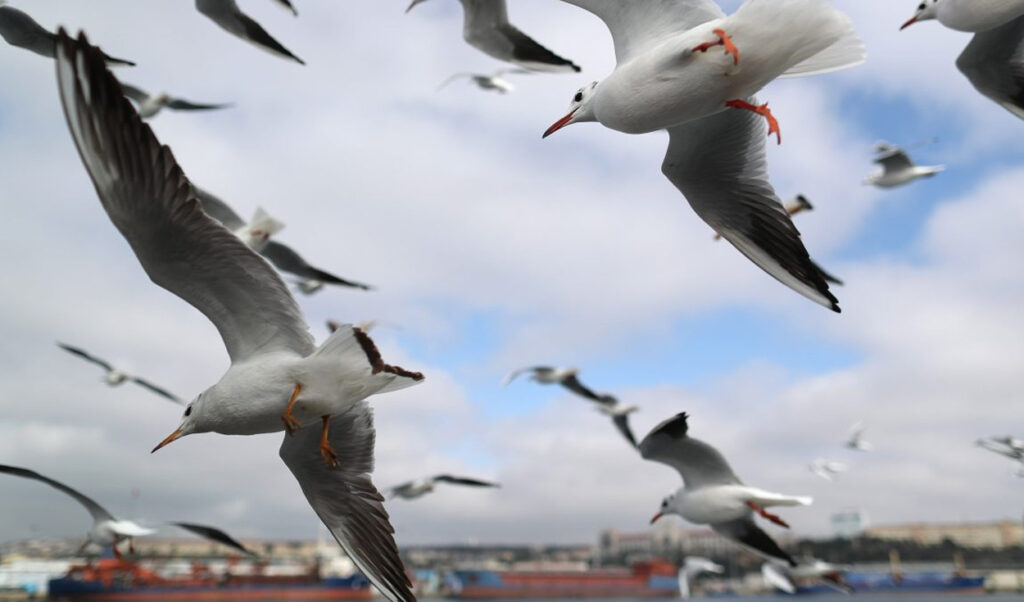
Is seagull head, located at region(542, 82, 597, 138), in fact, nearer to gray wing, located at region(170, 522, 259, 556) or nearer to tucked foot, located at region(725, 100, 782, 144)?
tucked foot, located at region(725, 100, 782, 144)

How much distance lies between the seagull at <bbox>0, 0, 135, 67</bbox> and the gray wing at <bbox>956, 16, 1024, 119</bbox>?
19.6 feet

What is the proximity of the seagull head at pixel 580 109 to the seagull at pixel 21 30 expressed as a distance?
3.80 meters

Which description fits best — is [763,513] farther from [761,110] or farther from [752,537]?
[761,110]

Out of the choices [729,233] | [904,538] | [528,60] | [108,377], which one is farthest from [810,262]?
[904,538]

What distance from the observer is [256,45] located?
20.3 ft

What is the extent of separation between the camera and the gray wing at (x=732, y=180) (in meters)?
4.24

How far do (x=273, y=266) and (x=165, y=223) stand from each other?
0.52 m

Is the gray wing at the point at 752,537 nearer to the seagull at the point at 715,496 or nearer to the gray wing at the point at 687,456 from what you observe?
the seagull at the point at 715,496

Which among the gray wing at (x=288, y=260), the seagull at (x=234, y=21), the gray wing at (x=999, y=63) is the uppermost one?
the seagull at (x=234, y=21)

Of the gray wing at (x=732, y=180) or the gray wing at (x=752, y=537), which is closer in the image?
the gray wing at (x=732, y=180)

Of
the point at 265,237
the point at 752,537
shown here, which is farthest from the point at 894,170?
the point at 265,237

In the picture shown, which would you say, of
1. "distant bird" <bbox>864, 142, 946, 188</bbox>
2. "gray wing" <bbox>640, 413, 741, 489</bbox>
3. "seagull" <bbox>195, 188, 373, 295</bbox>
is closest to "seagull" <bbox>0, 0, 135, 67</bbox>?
"seagull" <bbox>195, 188, 373, 295</bbox>

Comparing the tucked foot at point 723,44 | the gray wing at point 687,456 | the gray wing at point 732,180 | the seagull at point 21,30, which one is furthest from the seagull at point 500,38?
the tucked foot at point 723,44

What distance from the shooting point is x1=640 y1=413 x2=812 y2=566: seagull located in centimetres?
731
